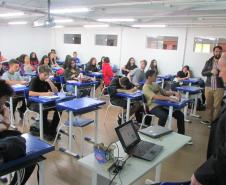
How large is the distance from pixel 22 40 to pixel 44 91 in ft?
28.8

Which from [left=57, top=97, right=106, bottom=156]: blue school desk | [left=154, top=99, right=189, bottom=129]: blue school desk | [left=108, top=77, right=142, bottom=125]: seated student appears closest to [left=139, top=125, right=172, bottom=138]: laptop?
[left=57, top=97, right=106, bottom=156]: blue school desk

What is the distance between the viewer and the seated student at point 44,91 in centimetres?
391

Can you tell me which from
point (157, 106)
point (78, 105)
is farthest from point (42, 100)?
point (157, 106)

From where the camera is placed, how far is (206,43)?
8.34 metres

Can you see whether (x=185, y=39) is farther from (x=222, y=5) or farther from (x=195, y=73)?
(x=222, y=5)

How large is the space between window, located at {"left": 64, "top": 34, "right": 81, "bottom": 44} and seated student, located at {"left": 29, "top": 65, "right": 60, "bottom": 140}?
7985 millimetres

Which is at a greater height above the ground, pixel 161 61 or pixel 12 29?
pixel 12 29

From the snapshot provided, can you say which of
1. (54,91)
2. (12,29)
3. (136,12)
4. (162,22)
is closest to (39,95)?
(54,91)

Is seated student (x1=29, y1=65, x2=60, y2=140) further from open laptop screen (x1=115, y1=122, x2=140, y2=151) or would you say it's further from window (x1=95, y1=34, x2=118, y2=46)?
window (x1=95, y1=34, x2=118, y2=46)

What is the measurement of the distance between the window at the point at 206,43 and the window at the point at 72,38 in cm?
568

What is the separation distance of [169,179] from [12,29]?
1079cm

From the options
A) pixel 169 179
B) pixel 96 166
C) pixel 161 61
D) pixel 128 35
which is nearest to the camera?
pixel 96 166

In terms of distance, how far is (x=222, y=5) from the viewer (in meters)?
4.95

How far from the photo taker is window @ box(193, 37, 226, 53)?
8.09m
